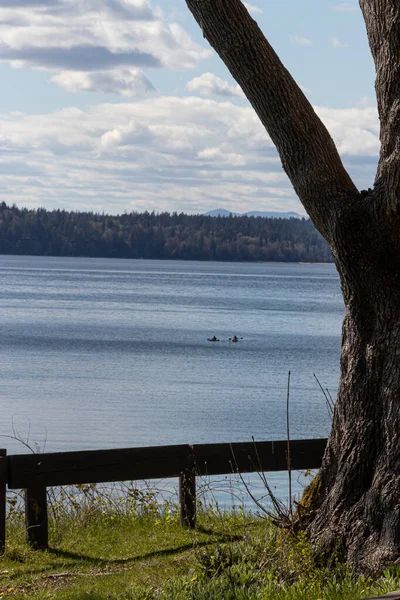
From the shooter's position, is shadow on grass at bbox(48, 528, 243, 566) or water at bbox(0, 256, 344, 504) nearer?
shadow on grass at bbox(48, 528, 243, 566)

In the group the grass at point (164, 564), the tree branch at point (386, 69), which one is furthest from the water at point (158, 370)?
the tree branch at point (386, 69)

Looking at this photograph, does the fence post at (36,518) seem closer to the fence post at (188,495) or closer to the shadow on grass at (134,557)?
the shadow on grass at (134,557)

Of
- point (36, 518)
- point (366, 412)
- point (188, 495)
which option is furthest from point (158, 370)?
point (366, 412)

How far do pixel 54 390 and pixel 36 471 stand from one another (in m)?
26.2

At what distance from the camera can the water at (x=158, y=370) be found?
1000 inches

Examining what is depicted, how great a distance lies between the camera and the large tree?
623 centimetres

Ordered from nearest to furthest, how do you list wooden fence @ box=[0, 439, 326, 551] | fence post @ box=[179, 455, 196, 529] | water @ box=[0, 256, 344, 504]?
wooden fence @ box=[0, 439, 326, 551] < fence post @ box=[179, 455, 196, 529] < water @ box=[0, 256, 344, 504]

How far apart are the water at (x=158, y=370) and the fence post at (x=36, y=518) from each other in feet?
43.1

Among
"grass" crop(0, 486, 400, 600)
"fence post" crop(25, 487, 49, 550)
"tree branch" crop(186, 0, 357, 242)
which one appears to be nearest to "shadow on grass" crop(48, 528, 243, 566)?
"grass" crop(0, 486, 400, 600)

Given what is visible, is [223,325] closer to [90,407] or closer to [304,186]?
[90,407]

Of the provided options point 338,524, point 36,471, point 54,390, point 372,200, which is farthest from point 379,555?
point 54,390

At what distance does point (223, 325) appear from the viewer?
6794cm

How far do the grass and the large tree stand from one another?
14.2 inches

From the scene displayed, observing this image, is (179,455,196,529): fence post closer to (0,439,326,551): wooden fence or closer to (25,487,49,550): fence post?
(0,439,326,551): wooden fence
